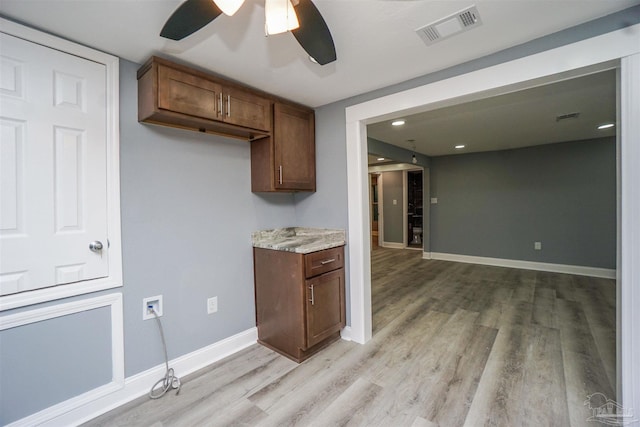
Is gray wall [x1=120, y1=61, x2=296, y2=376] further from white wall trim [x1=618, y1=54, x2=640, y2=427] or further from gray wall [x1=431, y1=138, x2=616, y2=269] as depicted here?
gray wall [x1=431, y1=138, x2=616, y2=269]

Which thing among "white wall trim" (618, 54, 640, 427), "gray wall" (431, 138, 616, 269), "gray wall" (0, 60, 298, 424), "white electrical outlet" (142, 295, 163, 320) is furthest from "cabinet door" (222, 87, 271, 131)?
"gray wall" (431, 138, 616, 269)

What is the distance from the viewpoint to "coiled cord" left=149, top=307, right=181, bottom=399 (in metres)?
1.86

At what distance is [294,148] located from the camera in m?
2.55

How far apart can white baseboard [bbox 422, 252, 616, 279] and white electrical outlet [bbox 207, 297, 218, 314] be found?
16.6 feet

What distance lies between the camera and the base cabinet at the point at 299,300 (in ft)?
7.18

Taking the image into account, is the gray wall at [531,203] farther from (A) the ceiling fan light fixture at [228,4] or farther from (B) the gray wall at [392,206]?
(A) the ceiling fan light fixture at [228,4]

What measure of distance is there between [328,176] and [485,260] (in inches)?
177

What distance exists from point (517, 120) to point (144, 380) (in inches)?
179

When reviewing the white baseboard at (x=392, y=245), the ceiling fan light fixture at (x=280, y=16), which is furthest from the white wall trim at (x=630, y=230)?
the white baseboard at (x=392, y=245)

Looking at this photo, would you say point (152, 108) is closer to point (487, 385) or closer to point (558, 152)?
point (487, 385)

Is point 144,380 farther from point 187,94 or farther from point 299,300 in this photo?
point 187,94

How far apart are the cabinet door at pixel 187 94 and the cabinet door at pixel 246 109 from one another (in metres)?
0.08

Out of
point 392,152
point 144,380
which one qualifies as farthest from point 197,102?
point 392,152

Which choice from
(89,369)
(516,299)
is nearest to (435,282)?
(516,299)
